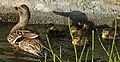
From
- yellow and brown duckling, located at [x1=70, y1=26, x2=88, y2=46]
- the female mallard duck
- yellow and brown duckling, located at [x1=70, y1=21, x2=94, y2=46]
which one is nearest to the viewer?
the female mallard duck

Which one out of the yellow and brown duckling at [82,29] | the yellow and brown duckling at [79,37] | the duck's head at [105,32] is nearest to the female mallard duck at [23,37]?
the yellow and brown duckling at [79,37]

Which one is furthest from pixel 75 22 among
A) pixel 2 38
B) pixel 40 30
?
pixel 2 38

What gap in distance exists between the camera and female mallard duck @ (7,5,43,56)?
6.74 m

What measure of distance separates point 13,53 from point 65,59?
0.85 m

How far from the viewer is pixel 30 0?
8492mm

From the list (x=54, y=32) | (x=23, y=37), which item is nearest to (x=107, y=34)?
(x=54, y=32)

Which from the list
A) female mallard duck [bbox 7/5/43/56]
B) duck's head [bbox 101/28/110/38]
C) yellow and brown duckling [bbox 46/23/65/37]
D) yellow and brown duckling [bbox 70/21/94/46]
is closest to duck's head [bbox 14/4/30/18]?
female mallard duck [bbox 7/5/43/56]

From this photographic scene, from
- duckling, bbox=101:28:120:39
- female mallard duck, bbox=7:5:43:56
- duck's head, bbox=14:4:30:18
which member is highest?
duck's head, bbox=14:4:30:18

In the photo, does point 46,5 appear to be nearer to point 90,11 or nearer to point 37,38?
point 90,11

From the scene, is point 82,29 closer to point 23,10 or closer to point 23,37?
point 23,10

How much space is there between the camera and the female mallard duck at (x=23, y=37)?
6.74m

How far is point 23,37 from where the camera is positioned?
23.2ft

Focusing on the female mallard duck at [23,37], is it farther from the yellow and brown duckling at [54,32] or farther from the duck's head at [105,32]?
the duck's head at [105,32]

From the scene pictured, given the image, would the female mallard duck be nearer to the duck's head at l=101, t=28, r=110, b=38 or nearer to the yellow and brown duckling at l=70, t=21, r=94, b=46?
the yellow and brown duckling at l=70, t=21, r=94, b=46
